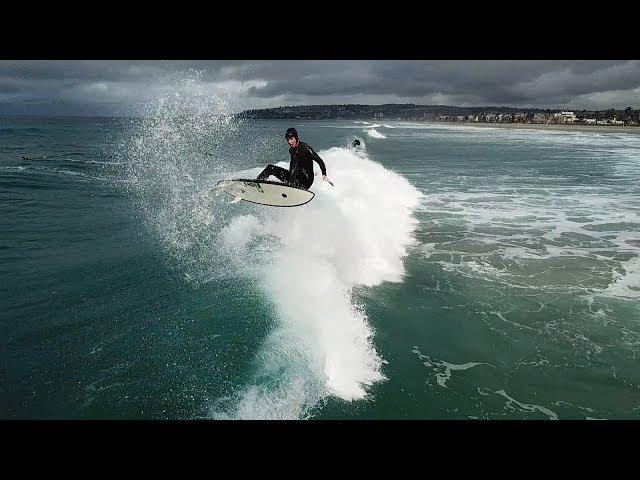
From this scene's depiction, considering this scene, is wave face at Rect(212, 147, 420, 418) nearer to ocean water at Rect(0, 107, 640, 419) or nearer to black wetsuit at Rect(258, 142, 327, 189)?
ocean water at Rect(0, 107, 640, 419)

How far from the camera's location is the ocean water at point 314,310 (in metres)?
7.83

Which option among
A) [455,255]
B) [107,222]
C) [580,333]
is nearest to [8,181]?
[107,222]

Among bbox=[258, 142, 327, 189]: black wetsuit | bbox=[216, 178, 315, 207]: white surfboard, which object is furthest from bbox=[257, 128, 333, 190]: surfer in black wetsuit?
bbox=[216, 178, 315, 207]: white surfboard

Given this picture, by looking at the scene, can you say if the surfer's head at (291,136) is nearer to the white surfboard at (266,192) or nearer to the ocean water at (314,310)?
the white surfboard at (266,192)

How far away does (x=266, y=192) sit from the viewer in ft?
37.1

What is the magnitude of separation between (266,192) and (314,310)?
367 cm

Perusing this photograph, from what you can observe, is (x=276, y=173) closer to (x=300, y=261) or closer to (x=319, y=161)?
(x=319, y=161)

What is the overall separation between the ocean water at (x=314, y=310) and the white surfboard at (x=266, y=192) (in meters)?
2.33

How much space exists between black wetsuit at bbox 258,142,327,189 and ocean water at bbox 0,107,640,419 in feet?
10.2

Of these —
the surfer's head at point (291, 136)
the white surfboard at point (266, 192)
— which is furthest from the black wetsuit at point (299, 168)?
the surfer's head at point (291, 136)

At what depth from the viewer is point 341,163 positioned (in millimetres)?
31391
